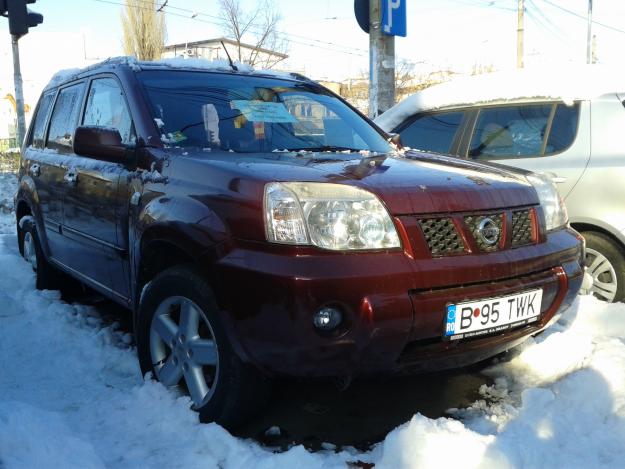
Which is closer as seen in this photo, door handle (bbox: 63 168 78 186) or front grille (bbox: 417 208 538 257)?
front grille (bbox: 417 208 538 257)

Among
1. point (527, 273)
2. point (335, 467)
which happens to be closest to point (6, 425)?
point (335, 467)

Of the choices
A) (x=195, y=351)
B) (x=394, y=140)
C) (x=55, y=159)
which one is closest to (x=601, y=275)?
(x=394, y=140)

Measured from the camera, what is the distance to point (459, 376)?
3.21 metres

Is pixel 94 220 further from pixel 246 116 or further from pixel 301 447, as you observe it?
pixel 301 447

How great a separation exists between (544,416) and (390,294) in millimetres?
842

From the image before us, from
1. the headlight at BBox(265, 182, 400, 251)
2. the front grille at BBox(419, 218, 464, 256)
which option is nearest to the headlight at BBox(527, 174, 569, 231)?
the front grille at BBox(419, 218, 464, 256)

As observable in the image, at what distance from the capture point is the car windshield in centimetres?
304

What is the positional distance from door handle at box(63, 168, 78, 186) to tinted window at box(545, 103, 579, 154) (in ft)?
10.3

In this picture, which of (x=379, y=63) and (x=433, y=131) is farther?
(x=379, y=63)

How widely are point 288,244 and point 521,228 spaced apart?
1084 mm

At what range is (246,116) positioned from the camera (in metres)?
3.21

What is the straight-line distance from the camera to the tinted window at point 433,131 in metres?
4.87

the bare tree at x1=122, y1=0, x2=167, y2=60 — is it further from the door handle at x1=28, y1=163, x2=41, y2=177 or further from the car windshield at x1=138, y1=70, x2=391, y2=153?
the car windshield at x1=138, y1=70, x2=391, y2=153

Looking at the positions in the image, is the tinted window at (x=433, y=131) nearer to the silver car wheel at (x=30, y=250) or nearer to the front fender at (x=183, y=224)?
the front fender at (x=183, y=224)
